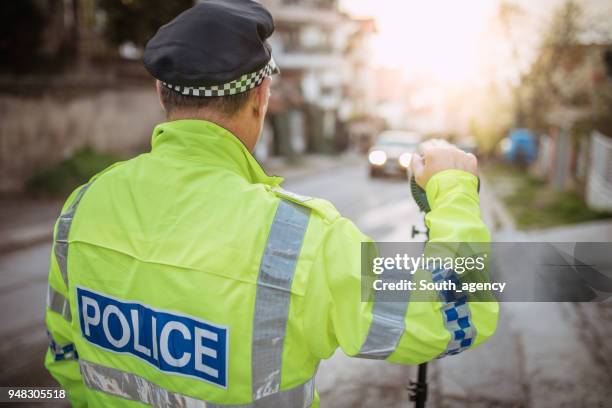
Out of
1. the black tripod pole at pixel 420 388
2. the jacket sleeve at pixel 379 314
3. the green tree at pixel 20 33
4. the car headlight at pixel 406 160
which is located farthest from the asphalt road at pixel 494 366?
the green tree at pixel 20 33

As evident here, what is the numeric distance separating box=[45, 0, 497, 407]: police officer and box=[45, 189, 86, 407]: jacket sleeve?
142 millimetres

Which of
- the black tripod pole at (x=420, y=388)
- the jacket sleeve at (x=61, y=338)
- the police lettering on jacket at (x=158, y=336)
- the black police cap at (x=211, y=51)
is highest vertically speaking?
the black police cap at (x=211, y=51)

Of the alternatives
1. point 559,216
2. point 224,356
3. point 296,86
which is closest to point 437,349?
point 224,356

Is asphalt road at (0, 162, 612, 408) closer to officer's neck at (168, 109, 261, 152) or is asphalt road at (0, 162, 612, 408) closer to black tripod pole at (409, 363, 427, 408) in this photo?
black tripod pole at (409, 363, 427, 408)

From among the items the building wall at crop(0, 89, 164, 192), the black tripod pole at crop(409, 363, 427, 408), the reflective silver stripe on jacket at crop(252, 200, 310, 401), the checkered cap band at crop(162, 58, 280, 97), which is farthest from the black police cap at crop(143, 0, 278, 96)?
the building wall at crop(0, 89, 164, 192)

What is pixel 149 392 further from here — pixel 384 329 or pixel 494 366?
pixel 494 366

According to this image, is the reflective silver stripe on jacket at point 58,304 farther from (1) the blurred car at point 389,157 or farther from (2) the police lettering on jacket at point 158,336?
(1) the blurred car at point 389,157

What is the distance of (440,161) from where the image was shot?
4.17 ft

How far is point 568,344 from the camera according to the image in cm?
441

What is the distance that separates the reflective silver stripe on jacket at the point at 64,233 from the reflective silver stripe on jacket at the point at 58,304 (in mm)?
96

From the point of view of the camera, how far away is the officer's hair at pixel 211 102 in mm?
1251

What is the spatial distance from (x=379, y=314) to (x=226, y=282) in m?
0.34

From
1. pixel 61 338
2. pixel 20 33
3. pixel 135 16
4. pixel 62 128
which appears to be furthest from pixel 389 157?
pixel 61 338

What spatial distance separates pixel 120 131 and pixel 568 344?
1289 cm
